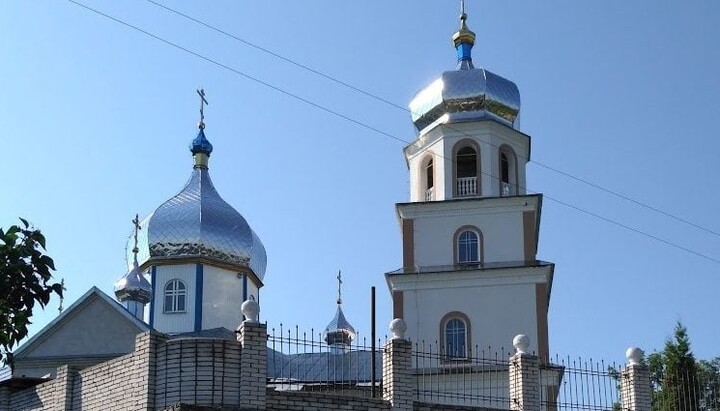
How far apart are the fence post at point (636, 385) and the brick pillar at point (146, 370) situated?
6.72m

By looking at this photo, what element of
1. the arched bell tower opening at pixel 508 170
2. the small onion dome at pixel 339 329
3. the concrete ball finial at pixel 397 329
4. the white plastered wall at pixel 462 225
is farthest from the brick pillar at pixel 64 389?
the small onion dome at pixel 339 329

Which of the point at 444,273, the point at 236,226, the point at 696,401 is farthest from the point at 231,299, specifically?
the point at 696,401

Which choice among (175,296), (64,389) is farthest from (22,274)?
(175,296)

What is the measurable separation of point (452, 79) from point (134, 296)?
9.48 meters

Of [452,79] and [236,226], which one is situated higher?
[452,79]

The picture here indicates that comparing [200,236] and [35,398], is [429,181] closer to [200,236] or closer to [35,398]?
[200,236]

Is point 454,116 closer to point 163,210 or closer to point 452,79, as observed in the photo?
point 452,79

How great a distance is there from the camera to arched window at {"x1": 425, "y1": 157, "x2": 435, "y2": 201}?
28.8 meters

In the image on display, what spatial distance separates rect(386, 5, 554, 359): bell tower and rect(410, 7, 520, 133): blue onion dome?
0.02m

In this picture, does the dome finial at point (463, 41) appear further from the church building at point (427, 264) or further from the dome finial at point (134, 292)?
the dome finial at point (134, 292)

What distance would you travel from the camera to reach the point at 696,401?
61.0 feet

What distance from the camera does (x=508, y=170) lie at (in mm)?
28812

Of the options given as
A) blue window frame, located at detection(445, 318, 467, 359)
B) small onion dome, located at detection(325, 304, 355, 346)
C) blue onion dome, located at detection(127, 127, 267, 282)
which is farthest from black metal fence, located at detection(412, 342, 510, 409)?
small onion dome, located at detection(325, 304, 355, 346)

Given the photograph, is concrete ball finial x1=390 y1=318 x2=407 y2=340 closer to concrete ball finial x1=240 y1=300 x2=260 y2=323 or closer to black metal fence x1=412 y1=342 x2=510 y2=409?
concrete ball finial x1=240 y1=300 x2=260 y2=323
